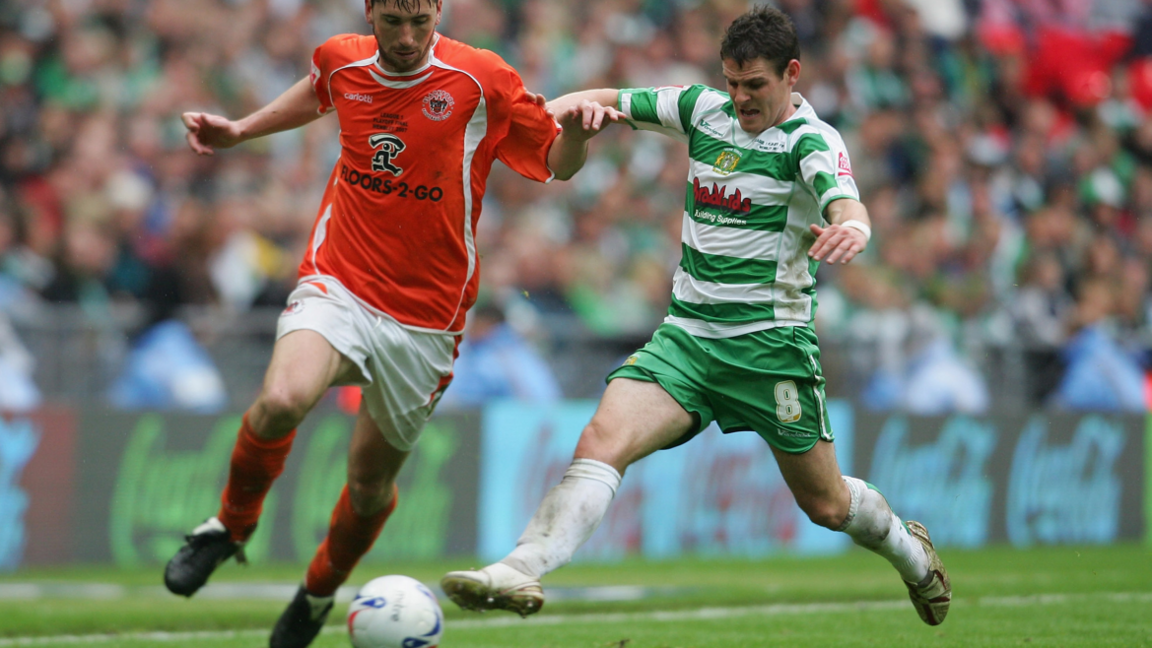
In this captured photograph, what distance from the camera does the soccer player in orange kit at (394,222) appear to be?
6.29 metres

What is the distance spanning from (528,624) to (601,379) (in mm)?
4848

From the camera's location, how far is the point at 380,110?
639cm

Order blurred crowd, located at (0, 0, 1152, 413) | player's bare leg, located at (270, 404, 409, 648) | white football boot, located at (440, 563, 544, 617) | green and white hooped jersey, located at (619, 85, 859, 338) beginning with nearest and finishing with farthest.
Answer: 1. white football boot, located at (440, 563, 544, 617)
2. green and white hooped jersey, located at (619, 85, 859, 338)
3. player's bare leg, located at (270, 404, 409, 648)
4. blurred crowd, located at (0, 0, 1152, 413)

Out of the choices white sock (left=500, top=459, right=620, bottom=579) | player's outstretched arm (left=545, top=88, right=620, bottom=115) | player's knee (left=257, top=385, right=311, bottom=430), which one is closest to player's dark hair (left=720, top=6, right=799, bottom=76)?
player's outstretched arm (left=545, top=88, right=620, bottom=115)

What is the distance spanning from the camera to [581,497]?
18.7 feet

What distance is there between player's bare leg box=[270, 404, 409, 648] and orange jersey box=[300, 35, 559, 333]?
0.80 m

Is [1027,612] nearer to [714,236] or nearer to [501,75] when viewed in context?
[714,236]

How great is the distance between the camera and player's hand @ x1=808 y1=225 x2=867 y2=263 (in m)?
5.32

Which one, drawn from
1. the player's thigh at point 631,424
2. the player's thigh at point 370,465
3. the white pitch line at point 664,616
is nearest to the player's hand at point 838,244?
the player's thigh at point 631,424

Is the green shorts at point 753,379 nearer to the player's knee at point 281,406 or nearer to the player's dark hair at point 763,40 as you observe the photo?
the player's dark hair at point 763,40

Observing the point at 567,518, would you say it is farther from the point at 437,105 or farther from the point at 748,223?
the point at 437,105

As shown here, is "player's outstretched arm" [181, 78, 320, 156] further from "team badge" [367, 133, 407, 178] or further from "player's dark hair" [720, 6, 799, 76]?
"player's dark hair" [720, 6, 799, 76]

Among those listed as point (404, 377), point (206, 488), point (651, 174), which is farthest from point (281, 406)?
point (651, 174)

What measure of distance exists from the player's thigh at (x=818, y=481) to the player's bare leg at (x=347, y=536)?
1.85 m
